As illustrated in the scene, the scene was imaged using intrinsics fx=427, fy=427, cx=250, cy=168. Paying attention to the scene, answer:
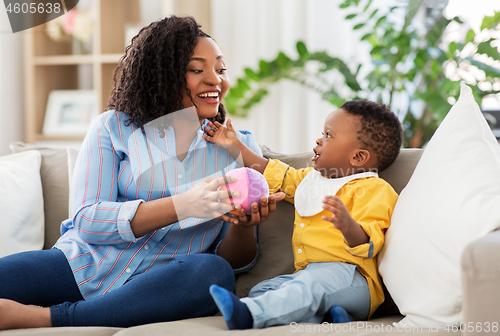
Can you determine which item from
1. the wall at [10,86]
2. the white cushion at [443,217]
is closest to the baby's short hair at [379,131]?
the white cushion at [443,217]

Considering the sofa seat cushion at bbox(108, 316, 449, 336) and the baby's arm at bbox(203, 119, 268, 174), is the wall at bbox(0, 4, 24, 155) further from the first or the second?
the sofa seat cushion at bbox(108, 316, 449, 336)

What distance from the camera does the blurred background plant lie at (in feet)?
6.79

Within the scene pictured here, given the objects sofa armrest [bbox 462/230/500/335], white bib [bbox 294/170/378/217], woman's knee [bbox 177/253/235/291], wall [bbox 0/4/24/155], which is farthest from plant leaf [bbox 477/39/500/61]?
wall [bbox 0/4/24/155]

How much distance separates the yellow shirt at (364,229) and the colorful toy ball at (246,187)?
23 centimetres

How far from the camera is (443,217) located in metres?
0.94

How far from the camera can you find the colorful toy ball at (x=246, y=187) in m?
1.02

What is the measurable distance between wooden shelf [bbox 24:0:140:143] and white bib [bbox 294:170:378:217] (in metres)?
1.86

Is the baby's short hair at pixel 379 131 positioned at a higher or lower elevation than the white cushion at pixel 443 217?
higher

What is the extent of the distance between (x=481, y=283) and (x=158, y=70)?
938 millimetres

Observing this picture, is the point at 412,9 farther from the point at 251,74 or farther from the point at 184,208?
the point at 184,208

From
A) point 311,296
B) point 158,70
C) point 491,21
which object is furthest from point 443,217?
point 491,21

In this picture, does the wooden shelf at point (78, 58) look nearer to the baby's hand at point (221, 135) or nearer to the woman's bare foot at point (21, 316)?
the baby's hand at point (221, 135)

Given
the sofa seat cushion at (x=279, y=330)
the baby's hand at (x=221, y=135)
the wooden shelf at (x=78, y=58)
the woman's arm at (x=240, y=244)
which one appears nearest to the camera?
the sofa seat cushion at (x=279, y=330)

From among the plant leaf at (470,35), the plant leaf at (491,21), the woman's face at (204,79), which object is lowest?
the woman's face at (204,79)
